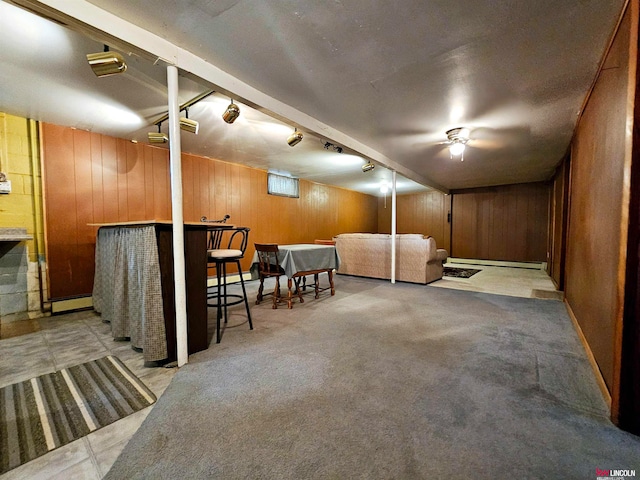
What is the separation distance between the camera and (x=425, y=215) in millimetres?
9055

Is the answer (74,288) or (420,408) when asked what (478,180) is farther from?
(74,288)

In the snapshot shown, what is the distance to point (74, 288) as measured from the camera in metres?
3.35

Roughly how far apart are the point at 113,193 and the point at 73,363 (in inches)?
103

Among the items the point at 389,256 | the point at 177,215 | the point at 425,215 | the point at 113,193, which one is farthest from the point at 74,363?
the point at 425,215

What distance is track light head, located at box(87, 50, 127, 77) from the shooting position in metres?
1.69

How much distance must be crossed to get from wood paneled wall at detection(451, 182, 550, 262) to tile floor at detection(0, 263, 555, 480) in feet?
13.0

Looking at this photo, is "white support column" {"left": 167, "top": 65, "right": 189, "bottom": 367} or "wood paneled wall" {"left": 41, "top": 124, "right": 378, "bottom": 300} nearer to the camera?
"white support column" {"left": 167, "top": 65, "right": 189, "bottom": 367}

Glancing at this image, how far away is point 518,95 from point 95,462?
4133mm

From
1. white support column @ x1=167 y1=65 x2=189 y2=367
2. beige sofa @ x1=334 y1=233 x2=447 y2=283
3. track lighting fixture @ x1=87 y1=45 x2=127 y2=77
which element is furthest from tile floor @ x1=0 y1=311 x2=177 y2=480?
beige sofa @ x1=334 y1=233 x2=447 y2=283

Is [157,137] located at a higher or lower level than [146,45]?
lower

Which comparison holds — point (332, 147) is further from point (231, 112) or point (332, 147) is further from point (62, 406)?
point (62, 406)

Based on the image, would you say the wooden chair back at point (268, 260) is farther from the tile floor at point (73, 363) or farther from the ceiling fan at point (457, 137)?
the ceiling fan at point (457, 137)

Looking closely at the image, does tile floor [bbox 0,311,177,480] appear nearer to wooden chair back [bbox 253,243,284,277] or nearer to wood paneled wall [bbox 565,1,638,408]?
wooden chair back [bbox 253,243,284,277]

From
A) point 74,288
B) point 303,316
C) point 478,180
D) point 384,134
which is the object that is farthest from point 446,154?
point 74,288
